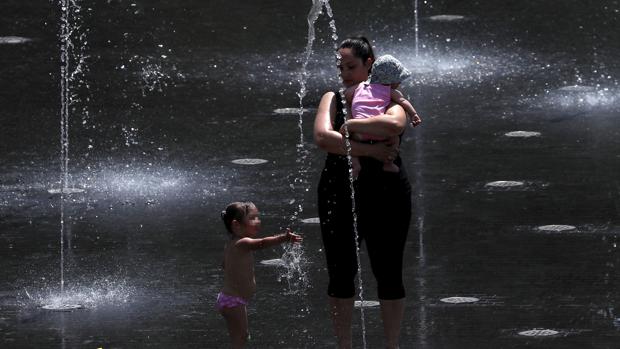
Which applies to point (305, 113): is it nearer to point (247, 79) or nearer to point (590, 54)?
point (247, 79)

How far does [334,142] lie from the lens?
8.30 meters

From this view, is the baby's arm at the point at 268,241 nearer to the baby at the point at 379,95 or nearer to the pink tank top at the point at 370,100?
the baby at the point at 379,95

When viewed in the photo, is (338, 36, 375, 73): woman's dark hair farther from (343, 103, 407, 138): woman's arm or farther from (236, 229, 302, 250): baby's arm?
(236, 229, 302, 250): baby's arm

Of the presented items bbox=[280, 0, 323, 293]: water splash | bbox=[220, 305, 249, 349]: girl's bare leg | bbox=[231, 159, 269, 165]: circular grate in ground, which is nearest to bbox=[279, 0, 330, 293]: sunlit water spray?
bbox=[280, 0, 323, 293]: water splash

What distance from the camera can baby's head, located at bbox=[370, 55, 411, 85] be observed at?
8.35 m

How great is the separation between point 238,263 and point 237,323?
0.31 meters

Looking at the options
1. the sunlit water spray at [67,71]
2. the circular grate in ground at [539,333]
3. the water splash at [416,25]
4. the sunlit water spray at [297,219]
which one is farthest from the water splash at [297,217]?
the circular grate in ground at [539,333]

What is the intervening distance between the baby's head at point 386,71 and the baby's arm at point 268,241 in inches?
36.9

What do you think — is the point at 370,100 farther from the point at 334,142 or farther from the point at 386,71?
the point at 334,142

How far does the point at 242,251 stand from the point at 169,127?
605cm

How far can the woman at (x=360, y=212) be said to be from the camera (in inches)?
332

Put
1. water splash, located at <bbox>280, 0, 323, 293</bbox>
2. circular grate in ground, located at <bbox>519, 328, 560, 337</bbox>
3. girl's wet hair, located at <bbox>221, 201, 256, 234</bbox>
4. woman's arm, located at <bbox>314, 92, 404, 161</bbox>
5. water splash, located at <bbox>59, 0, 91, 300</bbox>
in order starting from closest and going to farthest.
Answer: girl's wet hair, located at <bbox>221, 201, 256, 234</bbox>, woman's arm, located at <bbox>314, 92, 404, 161</bbox>, circular grate in ground, located at <bbox>519, 328, 560, 337</bbox>, water splash, located at <bbox>280, 0, 323, 293</bbox>, water splash, located at <bbox>59, 0, 91, 300</bbox>

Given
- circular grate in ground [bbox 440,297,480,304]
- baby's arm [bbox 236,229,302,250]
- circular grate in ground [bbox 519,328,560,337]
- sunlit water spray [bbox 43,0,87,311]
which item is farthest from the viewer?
sunlit water spray [bbox 43,0,87,311]

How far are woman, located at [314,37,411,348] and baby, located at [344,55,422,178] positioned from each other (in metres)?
0.04
